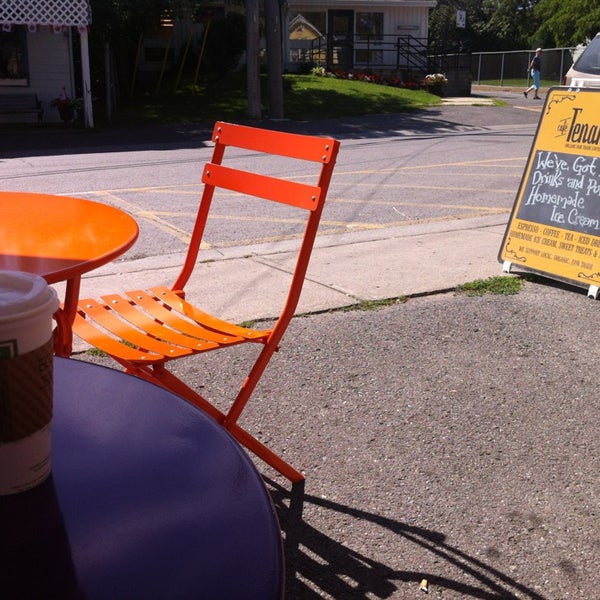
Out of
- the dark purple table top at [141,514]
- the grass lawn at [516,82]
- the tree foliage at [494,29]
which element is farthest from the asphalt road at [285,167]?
the tree foliage at [494,29]

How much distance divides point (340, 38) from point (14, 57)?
649 inches

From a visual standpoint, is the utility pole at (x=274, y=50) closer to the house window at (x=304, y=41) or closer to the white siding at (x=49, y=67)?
the white siding at (x=49, y=67)

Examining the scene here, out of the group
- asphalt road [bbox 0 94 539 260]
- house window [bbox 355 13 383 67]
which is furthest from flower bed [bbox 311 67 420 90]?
asphalt road [bbox 0 94 539 260]

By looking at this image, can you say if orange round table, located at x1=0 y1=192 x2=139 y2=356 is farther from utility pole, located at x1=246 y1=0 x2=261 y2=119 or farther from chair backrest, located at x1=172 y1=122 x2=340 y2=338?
utility pole, located at x1=246 y1=0 x2=261 y2=119

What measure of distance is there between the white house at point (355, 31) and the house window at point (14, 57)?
47.5ft

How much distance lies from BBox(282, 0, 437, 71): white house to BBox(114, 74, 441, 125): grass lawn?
558 cm

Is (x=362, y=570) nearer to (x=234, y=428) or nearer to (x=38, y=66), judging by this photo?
(x=234, y=428)

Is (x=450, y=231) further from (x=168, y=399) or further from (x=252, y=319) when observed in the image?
(x=168, y=399)

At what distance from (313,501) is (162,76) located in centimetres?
2450

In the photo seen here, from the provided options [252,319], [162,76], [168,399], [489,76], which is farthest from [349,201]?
[489,76]

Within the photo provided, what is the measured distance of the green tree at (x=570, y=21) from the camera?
141 ft

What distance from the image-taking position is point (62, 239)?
2.38m

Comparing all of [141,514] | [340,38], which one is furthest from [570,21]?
[141,514]

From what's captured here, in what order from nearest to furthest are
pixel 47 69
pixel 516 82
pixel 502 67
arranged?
pixel 47 69, pixel 502 67, pixel 516 82
